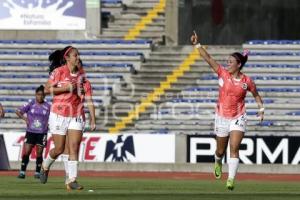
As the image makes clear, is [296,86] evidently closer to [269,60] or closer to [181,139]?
[269,60]

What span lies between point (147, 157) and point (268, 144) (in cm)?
341

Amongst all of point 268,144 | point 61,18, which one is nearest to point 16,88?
point 61,18

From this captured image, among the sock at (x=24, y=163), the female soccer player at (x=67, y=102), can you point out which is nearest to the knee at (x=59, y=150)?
the female soccer player at (x=67, y=102)

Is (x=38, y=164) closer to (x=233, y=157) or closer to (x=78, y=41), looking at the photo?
(x=233, y=157)

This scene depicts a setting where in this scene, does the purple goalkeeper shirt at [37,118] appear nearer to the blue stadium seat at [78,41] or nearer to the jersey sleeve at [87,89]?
the jersey sleeve at [87,89]

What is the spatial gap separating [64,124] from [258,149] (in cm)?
1364

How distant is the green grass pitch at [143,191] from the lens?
1677 centimetres

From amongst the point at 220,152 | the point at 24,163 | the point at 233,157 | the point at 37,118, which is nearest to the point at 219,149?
the point at 220,152

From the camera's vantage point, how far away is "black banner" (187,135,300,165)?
31094 mm

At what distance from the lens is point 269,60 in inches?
1422

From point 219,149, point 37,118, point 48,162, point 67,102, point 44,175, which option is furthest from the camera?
point 37,118

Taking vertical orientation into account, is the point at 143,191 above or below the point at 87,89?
below

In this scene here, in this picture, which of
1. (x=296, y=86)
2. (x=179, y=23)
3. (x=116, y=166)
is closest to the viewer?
(x=116, y=166)

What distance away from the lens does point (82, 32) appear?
128 ft
